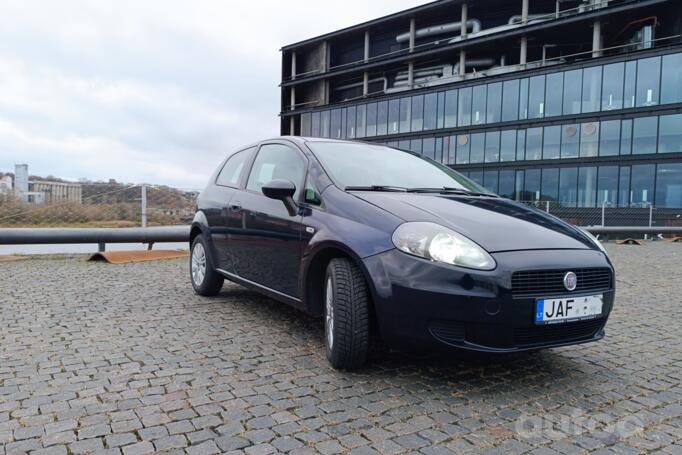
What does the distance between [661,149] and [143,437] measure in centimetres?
3049

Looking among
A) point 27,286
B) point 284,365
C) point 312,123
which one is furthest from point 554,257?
point 312,123

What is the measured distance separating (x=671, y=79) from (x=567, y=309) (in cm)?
2961

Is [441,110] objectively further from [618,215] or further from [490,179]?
[618,215]

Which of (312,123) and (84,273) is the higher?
(312,123)

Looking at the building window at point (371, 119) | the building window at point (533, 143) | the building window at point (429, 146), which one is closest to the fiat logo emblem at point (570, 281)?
the building window at point (533, 143)

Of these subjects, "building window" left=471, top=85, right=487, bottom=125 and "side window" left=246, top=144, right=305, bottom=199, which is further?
"building window" left=471, top=85, right=487, bottom=125

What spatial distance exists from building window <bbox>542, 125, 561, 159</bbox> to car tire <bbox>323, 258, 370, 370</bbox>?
3013cm

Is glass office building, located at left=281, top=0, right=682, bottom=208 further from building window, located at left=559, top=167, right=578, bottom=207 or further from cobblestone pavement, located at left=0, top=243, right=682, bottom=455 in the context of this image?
cobblestone pavement, located at left=0, top=243, right=682, bottom=455

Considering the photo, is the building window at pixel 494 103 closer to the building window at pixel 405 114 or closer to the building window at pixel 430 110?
the building window at pixel 430 110

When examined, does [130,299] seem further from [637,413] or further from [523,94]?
[523,94]

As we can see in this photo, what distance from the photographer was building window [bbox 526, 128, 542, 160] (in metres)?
30.9

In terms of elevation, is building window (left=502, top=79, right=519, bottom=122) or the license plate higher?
building window (left=502, top=79, right=519, bottom=122)

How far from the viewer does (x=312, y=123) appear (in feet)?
147

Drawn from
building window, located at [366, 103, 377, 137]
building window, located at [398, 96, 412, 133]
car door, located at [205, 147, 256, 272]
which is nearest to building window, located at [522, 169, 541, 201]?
building window, located at [398, 96, 412, 133]
